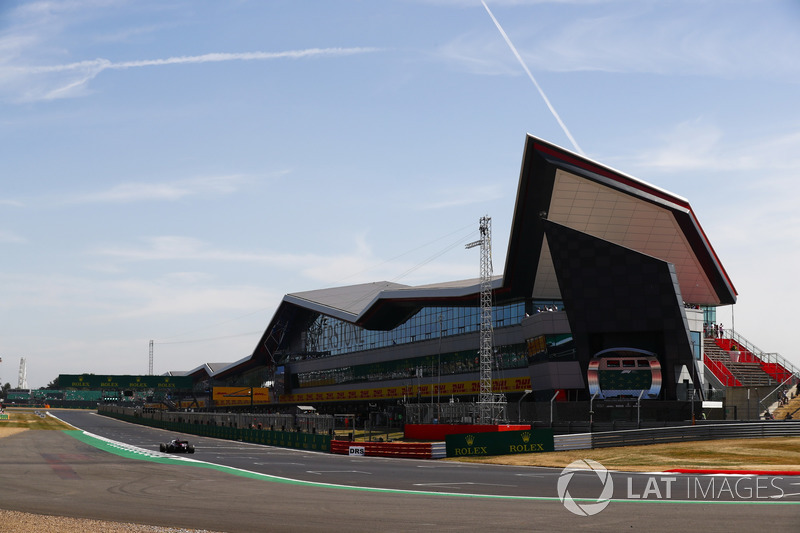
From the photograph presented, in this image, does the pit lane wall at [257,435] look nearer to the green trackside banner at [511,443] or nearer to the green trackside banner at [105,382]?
the green trackside banner at [511,443]

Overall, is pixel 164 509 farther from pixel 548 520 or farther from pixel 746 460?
pixel 746 460

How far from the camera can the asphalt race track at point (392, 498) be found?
18.2 m

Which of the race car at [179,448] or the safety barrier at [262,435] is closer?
the race car at [179,448]

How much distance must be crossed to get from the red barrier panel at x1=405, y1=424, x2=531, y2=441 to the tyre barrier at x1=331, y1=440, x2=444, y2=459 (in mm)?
6167

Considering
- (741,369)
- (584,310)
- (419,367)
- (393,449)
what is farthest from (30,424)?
(741,369)

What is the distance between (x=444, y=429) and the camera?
194ft

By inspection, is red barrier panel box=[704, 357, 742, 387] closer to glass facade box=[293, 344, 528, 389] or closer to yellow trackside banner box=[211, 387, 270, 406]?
glass facade box=[293, 344, 528, 389]

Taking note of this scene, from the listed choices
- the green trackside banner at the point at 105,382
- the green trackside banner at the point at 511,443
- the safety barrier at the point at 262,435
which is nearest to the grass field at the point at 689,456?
the green trackside banner at the point at 511,443

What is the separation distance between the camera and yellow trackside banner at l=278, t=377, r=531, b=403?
80.7 metres

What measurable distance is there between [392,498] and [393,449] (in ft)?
86.9

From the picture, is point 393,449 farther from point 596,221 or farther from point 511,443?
point 596,221

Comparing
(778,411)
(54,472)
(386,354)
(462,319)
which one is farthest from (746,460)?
(386,354)

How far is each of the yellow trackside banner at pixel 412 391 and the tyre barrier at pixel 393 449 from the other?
94.2 ft

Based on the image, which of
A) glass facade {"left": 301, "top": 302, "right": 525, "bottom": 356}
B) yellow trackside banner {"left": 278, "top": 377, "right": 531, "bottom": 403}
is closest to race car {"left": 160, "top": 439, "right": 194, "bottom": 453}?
yellow trackside banner {"left": 278, "top": 377, "right": 531, "bottom": 403}
